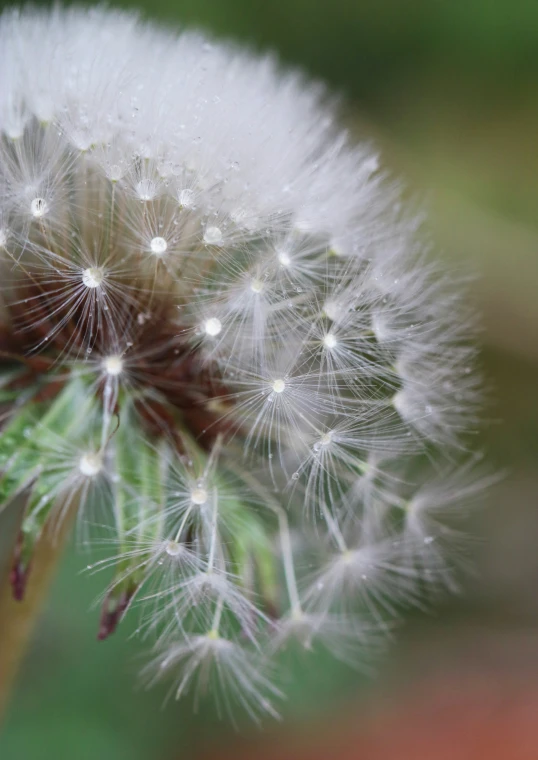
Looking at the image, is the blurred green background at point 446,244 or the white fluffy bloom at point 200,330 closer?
the white fluffy bloom at point 200,330

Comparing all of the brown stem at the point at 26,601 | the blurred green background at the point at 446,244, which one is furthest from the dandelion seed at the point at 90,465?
the blurred green background at the point at 446,244

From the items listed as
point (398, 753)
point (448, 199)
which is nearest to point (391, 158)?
point (448, 199)

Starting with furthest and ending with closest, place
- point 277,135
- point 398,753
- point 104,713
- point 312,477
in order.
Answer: point 398,753
point 104,713
point 277,135
point 312,477

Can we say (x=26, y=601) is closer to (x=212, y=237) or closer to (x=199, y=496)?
(x=199, y=496)

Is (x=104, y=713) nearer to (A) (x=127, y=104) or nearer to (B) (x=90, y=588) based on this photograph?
(B) (x=90, y=588)

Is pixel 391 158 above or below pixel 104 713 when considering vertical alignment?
above

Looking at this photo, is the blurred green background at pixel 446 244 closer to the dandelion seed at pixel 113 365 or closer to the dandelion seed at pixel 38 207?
the dandelion seed at pixel 113 365
